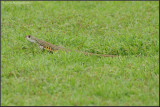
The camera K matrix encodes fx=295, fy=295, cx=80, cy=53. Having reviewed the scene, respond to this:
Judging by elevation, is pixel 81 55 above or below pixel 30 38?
below

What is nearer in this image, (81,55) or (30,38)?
(81,55)

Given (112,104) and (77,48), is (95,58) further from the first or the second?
(112,104)

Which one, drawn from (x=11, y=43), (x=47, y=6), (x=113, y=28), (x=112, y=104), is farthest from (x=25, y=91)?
(x=47, y=6)

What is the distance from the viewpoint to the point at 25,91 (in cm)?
459

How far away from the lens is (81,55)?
604cm

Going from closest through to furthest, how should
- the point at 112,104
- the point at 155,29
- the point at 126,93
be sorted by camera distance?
the point at 112,104, the point at 126,93, the point at 155,29

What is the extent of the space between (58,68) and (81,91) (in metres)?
1.00

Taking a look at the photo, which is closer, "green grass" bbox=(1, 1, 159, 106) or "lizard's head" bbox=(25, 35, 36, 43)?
"green grass" bbox=(1, 1, 159, 106)

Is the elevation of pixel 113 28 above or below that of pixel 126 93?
above

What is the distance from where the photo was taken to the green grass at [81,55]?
14.6 feet

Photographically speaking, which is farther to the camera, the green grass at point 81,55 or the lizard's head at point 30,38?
the lizard's head at point 30,38

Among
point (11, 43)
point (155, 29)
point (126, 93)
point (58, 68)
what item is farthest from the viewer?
point (155, 29)

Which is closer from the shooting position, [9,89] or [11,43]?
[9,89]

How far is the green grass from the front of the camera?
4453 millimetres
